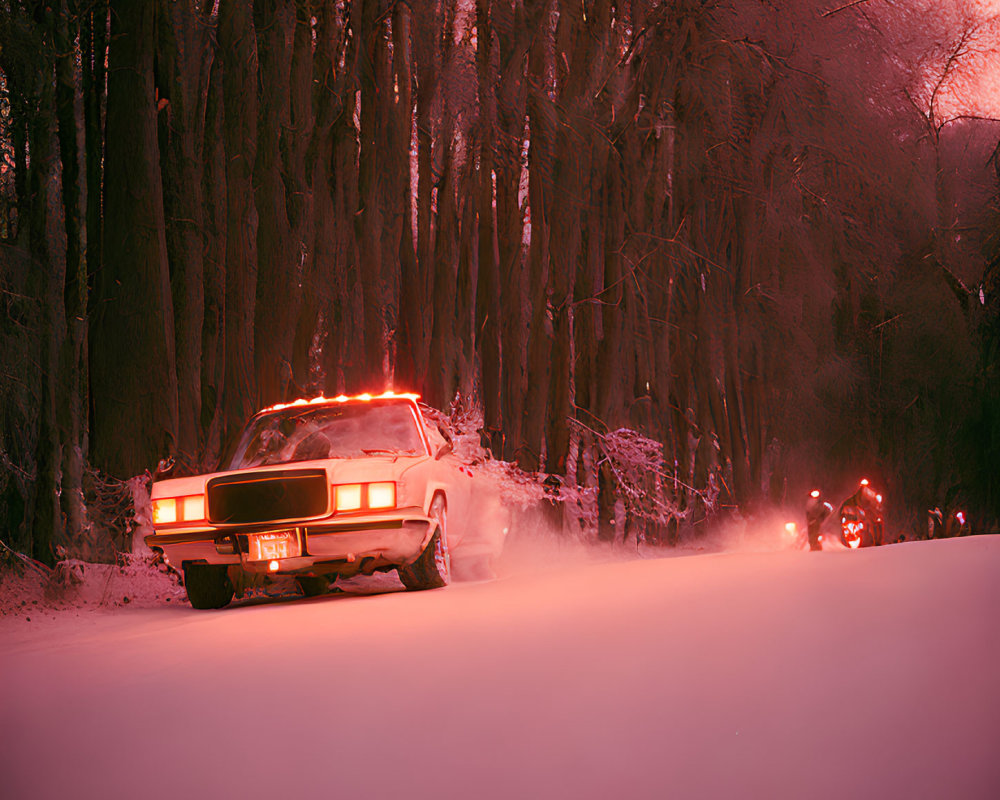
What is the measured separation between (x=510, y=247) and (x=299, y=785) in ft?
36.8

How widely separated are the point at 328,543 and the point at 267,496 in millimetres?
572

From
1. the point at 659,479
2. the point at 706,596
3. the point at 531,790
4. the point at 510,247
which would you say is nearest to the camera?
the point at 531,790

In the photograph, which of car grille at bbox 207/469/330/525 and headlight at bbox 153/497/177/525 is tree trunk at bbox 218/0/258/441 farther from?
car grille at bbox 207/469/330/525

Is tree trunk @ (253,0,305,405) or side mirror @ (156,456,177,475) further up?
tree trunk @ (253,0,305,405)

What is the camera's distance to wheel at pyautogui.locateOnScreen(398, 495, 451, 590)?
298 inches

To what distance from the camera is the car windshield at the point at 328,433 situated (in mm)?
8375

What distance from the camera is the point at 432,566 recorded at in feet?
25.1

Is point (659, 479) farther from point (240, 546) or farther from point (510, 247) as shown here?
point (240, 546)

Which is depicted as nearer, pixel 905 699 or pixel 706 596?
pixel 905 699

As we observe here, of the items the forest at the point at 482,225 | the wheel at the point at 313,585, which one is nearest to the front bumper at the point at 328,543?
the wheel at the point at 313,585

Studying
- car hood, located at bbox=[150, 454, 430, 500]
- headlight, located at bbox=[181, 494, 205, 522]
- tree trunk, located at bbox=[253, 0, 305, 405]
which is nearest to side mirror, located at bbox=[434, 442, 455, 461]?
car hood, located at bbox=[150, 454, 430, 500]

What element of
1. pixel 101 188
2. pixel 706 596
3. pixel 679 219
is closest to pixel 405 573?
pixel 706 596

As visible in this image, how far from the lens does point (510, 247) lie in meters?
13.9

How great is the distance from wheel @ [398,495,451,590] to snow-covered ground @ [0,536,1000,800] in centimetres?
65
